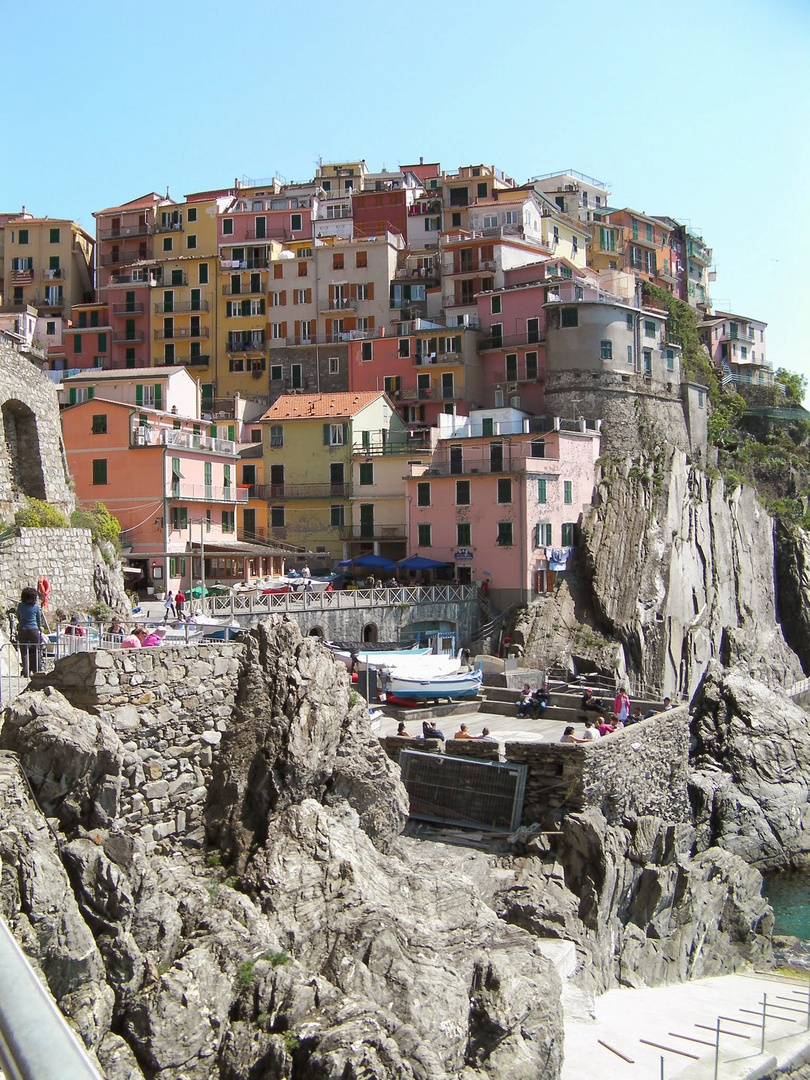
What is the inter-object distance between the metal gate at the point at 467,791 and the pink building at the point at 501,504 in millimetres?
24156

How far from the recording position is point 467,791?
66.6ft

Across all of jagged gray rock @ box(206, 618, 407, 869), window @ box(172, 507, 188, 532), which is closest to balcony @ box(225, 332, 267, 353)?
window @ box(172, 507, 188, 532)

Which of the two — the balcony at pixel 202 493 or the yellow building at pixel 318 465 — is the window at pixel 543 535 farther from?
the balcony at pixel 202 493

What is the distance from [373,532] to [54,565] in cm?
2921

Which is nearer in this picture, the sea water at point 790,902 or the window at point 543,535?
the sea water at point 790,902

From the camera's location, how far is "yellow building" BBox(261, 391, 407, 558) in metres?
51.0

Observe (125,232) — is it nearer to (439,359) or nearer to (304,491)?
(439,359)

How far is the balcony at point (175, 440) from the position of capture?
41.8 metres

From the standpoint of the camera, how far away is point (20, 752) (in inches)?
395

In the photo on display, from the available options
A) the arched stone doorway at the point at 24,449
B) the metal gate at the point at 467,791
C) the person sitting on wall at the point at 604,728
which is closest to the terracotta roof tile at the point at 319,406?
the arched stone doorway at the point at 24,449

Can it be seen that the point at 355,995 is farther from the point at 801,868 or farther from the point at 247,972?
the point at 801,868

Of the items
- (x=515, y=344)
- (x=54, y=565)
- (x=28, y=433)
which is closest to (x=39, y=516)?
(x=54, y=565)

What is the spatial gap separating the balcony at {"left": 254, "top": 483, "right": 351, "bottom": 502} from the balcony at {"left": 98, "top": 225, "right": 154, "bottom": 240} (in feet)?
93.2

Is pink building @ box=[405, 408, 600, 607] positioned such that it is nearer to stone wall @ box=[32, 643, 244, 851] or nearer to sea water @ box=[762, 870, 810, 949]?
sea water @ box=[762, 870, 810, 949]
